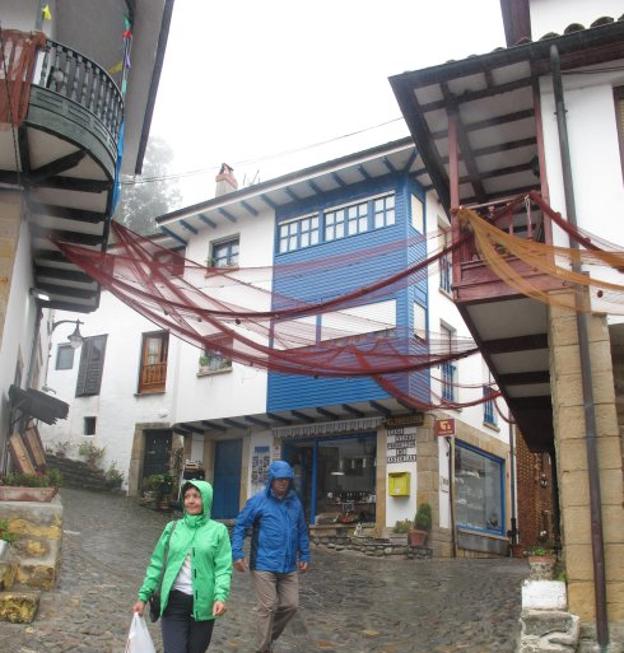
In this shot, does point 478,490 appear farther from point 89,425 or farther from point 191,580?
point 191,580

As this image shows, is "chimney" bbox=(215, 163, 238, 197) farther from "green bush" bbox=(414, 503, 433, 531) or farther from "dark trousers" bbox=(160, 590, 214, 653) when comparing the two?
"dark trousers" bbox=(160, 590, 214, 653)

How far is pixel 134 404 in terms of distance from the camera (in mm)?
23062

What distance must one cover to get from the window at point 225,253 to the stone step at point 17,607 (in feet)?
48.8

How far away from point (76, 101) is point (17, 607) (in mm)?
5454

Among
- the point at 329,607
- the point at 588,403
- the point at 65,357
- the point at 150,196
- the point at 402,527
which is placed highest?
the point at 150,196

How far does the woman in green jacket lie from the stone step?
7.89 ft

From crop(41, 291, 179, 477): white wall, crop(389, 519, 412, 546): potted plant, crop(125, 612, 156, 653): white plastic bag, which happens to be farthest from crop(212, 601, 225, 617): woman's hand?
crop(41, 291, 179, 477): white wall

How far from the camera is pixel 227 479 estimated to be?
2073 centimetres

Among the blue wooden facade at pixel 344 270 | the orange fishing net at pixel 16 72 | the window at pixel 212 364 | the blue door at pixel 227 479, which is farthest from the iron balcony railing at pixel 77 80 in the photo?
the blue door at pixel 227 479

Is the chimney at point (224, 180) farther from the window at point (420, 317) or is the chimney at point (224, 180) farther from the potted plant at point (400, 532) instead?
the potted plant at point (400, 532)

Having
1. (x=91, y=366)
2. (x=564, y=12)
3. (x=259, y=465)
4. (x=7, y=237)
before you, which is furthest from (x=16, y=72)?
(x=91, y=366)

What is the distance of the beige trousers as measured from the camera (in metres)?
6.41

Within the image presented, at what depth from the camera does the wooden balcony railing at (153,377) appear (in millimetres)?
22797

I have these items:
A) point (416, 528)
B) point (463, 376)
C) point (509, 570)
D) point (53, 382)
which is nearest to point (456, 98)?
point (509, 570)
